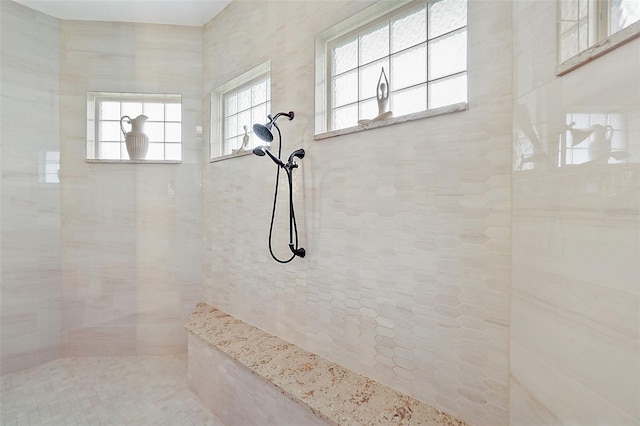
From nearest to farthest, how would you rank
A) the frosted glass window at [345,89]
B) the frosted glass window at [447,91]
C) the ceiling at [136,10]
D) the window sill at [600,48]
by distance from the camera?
the window sill at [600,48], the frosted glass window at [447,91], the frosted glass window at [345,89], the ceiling at [136,10]

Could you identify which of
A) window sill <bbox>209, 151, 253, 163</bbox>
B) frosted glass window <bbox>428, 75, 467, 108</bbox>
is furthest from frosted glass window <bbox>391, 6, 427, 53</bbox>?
window sill <bbox>209, 151, 253, 163</bbox>

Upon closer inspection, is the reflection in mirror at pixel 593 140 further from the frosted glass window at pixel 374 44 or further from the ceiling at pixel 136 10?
the ceiling at pixel 136 10

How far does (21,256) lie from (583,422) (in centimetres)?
358

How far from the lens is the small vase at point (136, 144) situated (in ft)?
8.86

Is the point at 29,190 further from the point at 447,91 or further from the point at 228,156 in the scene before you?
the point at 447,91

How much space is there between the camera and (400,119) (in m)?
1.41

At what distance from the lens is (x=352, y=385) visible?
1.55 m

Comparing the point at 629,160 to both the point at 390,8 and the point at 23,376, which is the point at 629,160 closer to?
the point at 390,8

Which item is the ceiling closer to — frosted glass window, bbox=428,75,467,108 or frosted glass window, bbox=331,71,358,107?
frosted glass window, bbox=331,71,358,107

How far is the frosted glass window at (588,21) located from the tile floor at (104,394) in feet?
8.55

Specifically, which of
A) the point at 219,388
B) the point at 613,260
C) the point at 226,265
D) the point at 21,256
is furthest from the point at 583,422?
the point at 21,256

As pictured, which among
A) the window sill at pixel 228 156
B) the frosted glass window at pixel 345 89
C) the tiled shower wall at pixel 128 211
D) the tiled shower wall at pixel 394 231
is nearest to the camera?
the tiled shower wall at pixel 394 231

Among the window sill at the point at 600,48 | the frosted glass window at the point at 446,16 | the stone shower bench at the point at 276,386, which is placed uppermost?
the frosted glass window at the point at 446,16

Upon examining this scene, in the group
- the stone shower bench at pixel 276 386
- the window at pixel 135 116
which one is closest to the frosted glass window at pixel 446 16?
the stone shower bench at pixel 276 386
